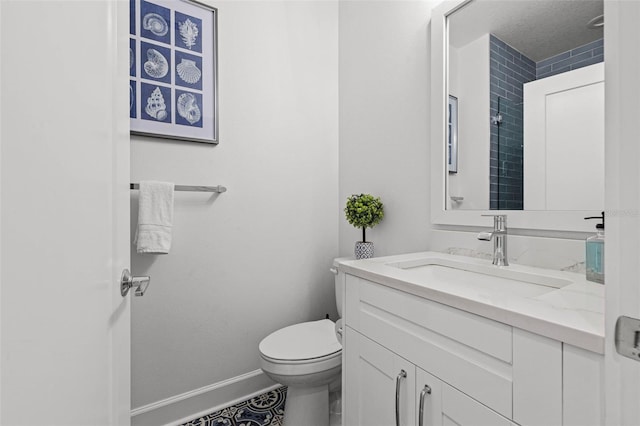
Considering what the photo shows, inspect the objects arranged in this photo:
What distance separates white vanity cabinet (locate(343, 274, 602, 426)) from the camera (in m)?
0.50

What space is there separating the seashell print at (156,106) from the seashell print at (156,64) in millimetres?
70

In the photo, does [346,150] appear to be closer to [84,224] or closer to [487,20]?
[487,20]

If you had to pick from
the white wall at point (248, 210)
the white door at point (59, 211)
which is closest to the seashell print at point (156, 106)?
the white wall at point (248, 210)

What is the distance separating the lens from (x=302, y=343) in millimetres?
1400

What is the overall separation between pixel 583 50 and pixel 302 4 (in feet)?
4.78

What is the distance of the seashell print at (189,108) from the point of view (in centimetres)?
147

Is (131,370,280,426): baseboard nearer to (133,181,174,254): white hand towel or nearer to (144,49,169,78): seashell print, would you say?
(133,181,174,254): white hand towel

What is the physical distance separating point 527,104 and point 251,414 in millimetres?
1758

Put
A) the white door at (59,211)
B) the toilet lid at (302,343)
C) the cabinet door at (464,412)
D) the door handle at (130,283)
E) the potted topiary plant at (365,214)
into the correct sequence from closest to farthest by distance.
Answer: the white door at (59,211)
the cabinet door at (464,412)
the door handle at (130,283)
the toilet lid at (302,343)
the potted topiary plant at (365,214)

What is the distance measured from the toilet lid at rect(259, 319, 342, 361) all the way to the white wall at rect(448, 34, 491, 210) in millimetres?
812

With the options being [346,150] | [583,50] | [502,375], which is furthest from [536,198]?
[346,150]

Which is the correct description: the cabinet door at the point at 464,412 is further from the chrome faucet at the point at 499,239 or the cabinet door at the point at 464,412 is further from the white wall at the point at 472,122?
the white wall at the point at 472,122

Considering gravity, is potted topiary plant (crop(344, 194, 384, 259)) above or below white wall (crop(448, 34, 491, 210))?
below

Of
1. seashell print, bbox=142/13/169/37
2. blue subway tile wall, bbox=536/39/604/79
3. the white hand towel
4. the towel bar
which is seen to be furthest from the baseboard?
blue subway tile wall, bbox=536/39/604/79
